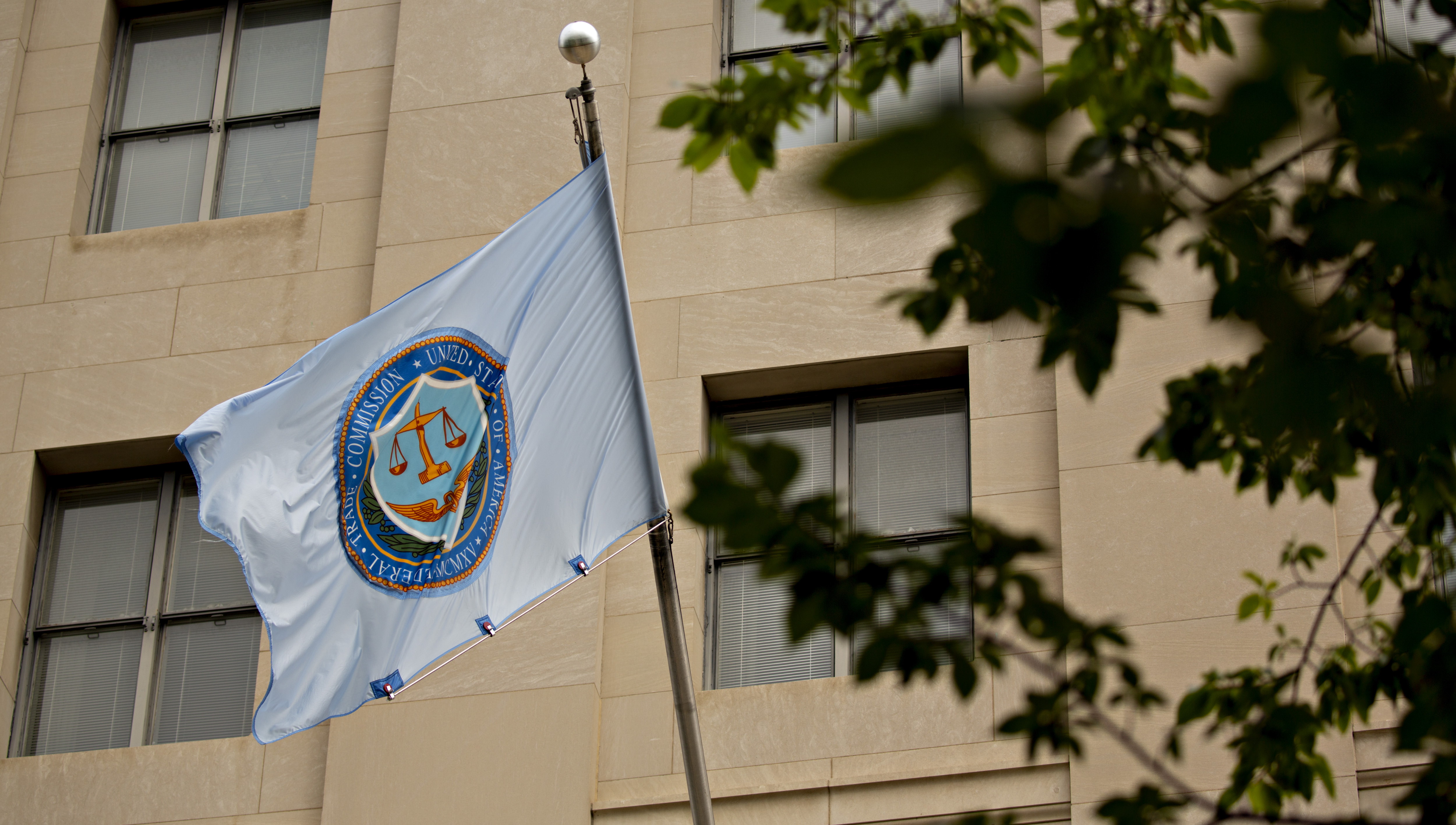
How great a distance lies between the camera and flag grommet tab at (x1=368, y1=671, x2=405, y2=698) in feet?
29.6

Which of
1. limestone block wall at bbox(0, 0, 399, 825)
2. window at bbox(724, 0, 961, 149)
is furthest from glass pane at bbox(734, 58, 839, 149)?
limestone block wall at bbox(0, 0, 399, 825)

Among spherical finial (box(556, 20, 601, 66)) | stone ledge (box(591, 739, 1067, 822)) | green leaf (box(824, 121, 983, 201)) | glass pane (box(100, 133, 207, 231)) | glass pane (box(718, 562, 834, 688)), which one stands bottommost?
stone ledge (box(591, 739, 1067, 822))

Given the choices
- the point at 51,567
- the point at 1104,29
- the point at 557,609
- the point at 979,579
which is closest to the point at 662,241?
the point at 557,609

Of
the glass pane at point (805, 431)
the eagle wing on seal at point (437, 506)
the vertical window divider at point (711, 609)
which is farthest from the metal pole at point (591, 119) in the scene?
the glass pane at point (805, 431)

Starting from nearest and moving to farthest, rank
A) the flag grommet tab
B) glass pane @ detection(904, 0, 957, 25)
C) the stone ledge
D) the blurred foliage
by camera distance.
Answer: the blurred foliage < the flag grommet tab < the stone ledge < glass pane @ detection(904, 0, 957, 25)

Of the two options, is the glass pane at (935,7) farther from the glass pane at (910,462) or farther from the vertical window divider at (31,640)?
the vertical window divider at (31,640)

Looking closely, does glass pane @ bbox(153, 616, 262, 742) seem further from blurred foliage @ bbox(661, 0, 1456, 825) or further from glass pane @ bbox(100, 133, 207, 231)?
blurred foliage @ bbox(661, 0, 1456, 825)

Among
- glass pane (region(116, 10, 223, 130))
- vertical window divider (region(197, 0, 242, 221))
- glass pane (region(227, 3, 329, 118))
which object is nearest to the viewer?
vertical window divider (region(197, 0, 242, 221))

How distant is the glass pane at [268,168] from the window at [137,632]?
2.48 m

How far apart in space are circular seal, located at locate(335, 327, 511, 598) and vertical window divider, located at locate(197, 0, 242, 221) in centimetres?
508

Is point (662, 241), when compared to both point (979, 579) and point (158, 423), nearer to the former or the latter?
point (158, 423)

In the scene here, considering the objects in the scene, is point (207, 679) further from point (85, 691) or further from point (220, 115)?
point (220, 115)

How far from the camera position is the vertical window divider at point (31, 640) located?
1252 cm

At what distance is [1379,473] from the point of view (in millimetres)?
5613
